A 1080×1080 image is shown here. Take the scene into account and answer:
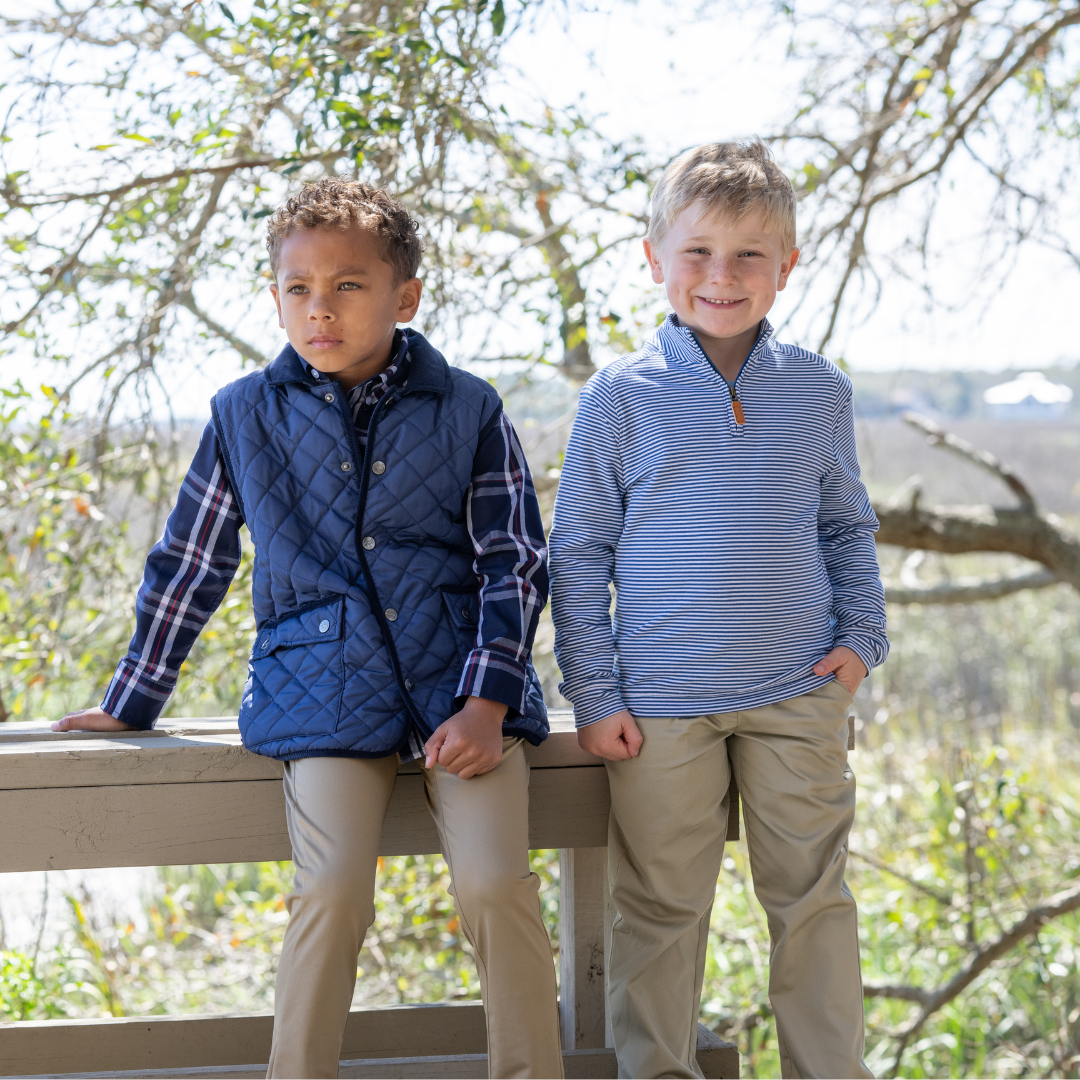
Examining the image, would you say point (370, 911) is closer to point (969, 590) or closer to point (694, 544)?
point (694, 544)

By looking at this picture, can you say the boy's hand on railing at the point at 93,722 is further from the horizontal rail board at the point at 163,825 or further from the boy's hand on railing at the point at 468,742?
the boy's hand on railing at the point at 468,742

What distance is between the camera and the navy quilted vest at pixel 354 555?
4.77 feet

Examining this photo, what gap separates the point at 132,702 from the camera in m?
1.62

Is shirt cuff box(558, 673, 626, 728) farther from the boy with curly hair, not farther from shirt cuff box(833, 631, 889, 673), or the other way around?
shirt cuff box(833, 631, 889, 673)

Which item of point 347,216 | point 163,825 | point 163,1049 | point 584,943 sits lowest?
point 163,1049

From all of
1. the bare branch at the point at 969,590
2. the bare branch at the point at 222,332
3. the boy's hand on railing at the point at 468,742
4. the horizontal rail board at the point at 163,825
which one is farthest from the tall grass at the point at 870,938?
Answer: the boy's hand on railing at the point at 468,742

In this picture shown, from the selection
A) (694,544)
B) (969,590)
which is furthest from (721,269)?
Result: (969,590)

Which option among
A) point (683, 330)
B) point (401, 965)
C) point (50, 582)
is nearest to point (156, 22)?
point (50, 582)

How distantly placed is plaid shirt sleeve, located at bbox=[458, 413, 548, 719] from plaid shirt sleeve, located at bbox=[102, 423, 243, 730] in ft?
1.25

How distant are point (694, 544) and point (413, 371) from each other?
48cm

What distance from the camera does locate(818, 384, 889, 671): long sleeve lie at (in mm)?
1666

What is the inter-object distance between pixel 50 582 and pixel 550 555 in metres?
1.59

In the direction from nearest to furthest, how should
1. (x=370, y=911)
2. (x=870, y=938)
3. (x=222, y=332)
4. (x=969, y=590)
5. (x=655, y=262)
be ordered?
(x=370, y=911), (x=655, y=262), (x=222, y=332), (x=969, y=590), (x=870, y=938)

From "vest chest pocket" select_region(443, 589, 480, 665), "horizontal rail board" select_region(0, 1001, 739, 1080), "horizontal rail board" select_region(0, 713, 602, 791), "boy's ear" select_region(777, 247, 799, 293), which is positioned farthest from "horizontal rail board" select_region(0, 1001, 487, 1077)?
"boy's ear" select_region(777, 247, 799, 293)
